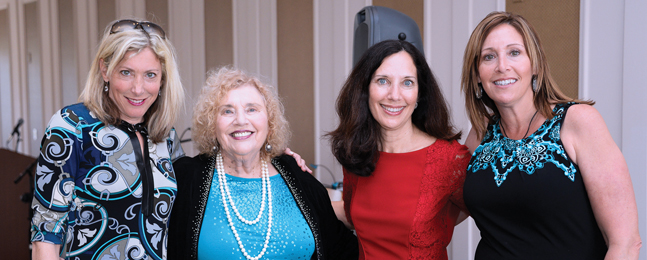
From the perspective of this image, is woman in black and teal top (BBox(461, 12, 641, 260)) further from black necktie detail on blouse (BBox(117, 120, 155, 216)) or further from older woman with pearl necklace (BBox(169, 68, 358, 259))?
black necktie detail on blouse (BBox(117, 120, 155, 216))

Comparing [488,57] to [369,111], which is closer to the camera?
[488,57]

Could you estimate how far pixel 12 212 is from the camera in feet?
15.1

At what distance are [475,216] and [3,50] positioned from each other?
790cm

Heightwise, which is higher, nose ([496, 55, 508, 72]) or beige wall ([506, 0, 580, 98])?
beige wall ([506, 0, 580, 98])

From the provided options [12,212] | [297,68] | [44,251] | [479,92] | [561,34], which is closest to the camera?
[44,251]

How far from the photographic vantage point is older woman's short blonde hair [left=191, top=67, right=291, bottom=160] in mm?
1837

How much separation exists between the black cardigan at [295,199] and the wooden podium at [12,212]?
3.49 metres

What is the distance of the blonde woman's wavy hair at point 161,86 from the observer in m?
1.60

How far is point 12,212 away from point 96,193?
12.9 ft

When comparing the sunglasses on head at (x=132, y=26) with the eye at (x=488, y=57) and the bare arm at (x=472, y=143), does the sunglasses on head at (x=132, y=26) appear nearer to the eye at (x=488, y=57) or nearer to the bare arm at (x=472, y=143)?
the eye at (x=488, y=57)

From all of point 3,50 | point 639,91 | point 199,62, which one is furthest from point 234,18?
point 3,50

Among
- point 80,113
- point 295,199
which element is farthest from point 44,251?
point 295,199

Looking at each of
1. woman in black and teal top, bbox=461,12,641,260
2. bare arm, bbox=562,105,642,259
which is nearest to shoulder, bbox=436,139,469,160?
woman in black and teal top, bbox=461,12,641,260

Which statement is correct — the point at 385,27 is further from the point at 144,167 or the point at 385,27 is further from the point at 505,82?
the point at 144,167
